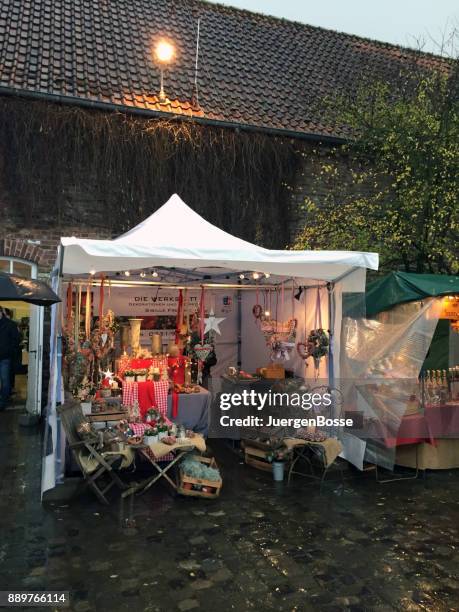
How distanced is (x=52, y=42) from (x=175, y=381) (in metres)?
6.93

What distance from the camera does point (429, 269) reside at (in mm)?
8477

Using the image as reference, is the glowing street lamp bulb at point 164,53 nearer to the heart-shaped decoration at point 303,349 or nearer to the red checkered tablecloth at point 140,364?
the red checkered tablecloth at point 140,364

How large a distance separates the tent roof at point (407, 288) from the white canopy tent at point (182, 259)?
1.85 ft

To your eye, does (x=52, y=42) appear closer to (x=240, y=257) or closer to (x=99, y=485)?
(x=240, y=257)

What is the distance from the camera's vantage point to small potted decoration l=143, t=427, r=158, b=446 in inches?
200

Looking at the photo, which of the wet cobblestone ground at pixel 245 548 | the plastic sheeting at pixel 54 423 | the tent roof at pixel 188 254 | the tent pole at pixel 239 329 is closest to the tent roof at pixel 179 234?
the tent roof at pixel 188 254

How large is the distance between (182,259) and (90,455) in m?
2.19

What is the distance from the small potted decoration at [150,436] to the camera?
5082 millimetres

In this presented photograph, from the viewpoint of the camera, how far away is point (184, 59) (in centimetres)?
1038

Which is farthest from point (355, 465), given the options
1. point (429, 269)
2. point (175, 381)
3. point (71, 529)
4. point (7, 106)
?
point (7, 106)

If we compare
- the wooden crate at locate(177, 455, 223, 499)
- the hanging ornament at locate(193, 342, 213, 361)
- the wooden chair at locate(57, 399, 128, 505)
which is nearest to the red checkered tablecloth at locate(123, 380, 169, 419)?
the hanging ornament at locate(193, 342, 213, 361)

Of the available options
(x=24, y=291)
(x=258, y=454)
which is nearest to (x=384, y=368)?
(x=258, y=454)

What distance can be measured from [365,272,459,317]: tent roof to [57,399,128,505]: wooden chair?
3.67 meters

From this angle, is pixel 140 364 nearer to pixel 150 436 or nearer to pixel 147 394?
pixel 147 394
